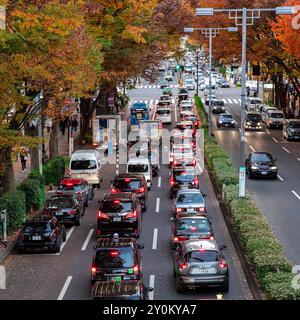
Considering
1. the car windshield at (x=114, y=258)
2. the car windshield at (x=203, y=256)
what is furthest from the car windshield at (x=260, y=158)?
the car windshield at (x=114, y=258)

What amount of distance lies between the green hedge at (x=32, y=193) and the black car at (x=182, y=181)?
6.93 metres

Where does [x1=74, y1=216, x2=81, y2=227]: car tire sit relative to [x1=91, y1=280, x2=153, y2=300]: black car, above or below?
below

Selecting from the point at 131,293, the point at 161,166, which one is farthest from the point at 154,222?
the point at 161,166

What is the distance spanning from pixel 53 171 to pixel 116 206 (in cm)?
1323

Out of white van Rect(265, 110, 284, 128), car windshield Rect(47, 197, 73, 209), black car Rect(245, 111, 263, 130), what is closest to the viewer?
car windshield Rect(47, 197, 73, 209)

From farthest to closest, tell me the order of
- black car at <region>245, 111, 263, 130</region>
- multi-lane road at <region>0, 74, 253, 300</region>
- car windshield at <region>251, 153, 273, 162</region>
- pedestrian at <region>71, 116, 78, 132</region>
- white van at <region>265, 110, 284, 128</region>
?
white van at <region>265, 110, 284, 128</region> → black car at <region>245, 111, 263, 130</region> → pedestrian at <region>71, 116, 78, 132</region> → car windshield at <region>251, 153, 273, 162</region> → multi-lane road at <region>0, 74, 253, 300</region>

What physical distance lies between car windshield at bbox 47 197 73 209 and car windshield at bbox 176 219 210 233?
20.7ft

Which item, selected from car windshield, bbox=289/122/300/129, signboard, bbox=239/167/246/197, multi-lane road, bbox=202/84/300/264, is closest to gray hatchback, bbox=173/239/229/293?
multi-lane road, bbox=202/84/300/264

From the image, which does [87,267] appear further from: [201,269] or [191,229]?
[201,269]

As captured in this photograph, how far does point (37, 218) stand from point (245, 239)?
752 cm

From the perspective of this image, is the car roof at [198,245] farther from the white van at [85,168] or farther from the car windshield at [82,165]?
the car windshield at [82,165]

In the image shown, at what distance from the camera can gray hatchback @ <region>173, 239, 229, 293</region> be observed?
59.7 feet

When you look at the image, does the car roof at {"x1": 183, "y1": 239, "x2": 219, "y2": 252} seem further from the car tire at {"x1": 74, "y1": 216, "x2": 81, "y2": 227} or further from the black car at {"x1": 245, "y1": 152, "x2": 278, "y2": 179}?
the black car at {"x1": 245, "y1": 152, "x2": 278, "y2": 179}

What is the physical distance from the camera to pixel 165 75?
141 metres
